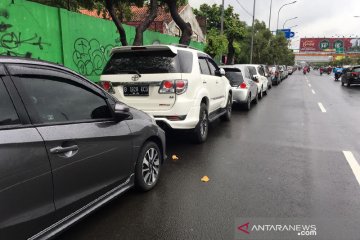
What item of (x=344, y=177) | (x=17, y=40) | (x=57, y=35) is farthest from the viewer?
(x=57, y=35)

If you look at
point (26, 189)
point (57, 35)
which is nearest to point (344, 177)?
point (26, 189)

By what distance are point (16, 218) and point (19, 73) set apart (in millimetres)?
1090

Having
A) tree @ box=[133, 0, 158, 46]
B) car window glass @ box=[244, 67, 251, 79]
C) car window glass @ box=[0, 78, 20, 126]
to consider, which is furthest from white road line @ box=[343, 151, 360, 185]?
tree @ box=[133, 0, 158, 46]

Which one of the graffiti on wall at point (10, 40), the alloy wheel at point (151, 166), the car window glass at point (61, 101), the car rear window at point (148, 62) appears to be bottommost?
the alloy wheel at point (151, 166)

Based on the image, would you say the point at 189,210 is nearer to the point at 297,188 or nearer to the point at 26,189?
the point at 297,188

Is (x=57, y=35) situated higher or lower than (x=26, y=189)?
higher

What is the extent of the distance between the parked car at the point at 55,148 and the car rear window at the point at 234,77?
25.7 feet

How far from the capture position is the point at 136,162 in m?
3.98

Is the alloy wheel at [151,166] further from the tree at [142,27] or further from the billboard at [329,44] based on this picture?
the billboard at [329,44]

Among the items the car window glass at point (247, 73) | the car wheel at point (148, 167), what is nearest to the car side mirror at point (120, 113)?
the car wheel at point (148, 167)

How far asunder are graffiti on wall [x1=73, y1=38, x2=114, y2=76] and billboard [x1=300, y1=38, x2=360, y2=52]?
101 metres

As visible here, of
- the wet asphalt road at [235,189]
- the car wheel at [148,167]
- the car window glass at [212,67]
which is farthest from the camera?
the car window glass at [212,67]

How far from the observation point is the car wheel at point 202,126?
258 inches

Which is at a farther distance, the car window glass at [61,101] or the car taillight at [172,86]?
the car taillight at [172,86]
